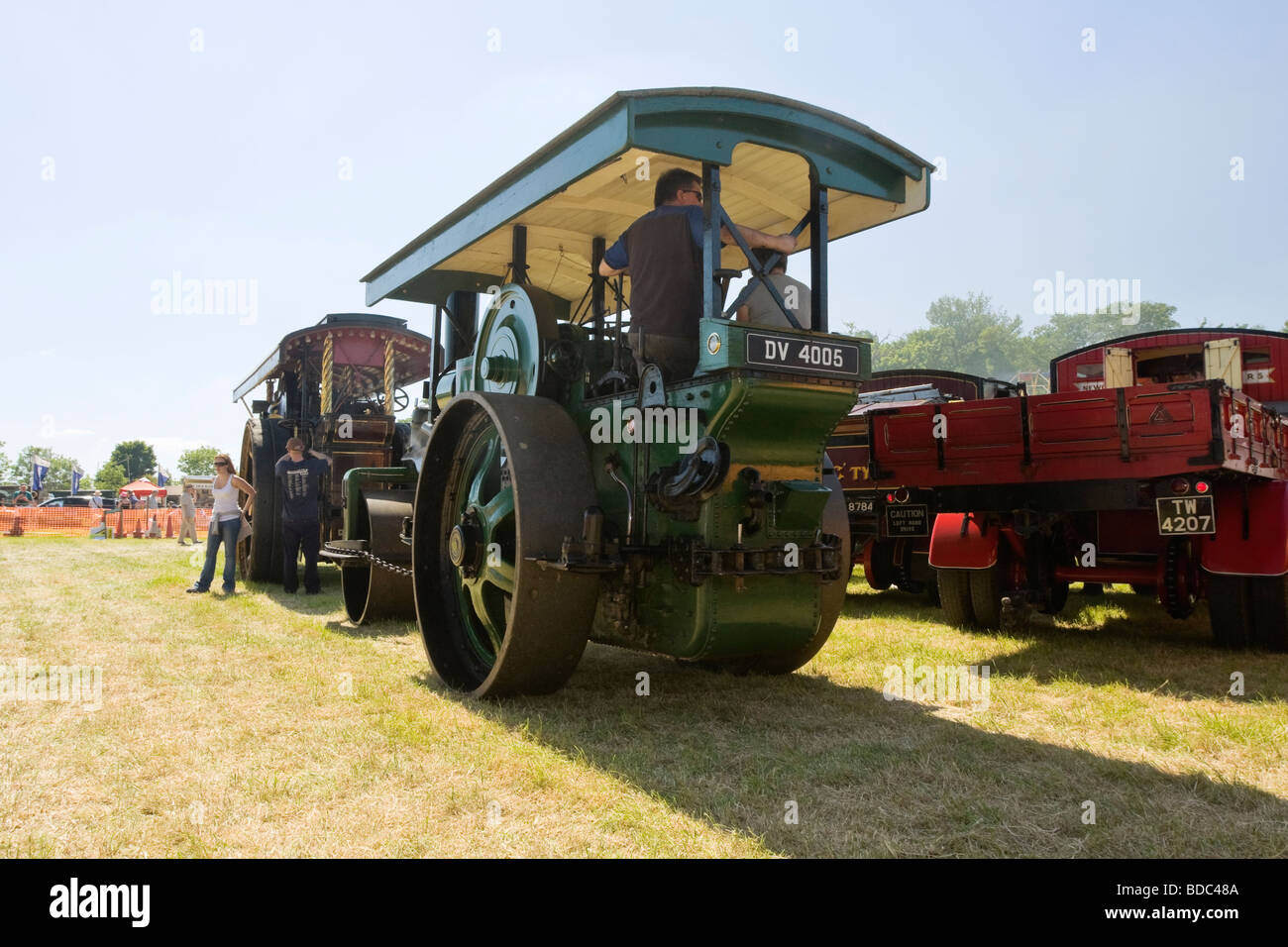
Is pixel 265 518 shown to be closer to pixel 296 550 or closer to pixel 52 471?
pixel 296 550

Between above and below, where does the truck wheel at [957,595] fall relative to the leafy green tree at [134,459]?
below

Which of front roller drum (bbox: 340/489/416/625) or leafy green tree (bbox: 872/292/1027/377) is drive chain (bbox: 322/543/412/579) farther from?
leafy green tree (bbox: 872/292/1027/377)

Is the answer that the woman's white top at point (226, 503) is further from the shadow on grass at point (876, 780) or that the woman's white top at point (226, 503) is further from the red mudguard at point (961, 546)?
the red mudguard at point (961, 546)

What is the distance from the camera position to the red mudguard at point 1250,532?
520 centimetres

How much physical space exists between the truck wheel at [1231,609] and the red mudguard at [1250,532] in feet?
0.65

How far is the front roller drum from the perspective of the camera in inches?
225

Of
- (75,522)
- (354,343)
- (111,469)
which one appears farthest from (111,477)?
(354,343)

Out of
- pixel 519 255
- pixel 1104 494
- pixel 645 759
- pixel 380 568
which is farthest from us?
pixel 380 568

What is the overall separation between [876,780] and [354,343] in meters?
8.05

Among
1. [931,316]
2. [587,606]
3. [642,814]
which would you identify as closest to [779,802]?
[642,814]

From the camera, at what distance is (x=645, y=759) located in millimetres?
3154

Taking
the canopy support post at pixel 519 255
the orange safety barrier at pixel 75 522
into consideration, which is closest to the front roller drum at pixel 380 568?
the canopy support post at pixel 519 255

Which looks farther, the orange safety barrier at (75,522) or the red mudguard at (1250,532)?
the orange safety barrier at (75,522)

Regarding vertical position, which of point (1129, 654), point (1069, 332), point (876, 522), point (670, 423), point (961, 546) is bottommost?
point (1129, 654)
